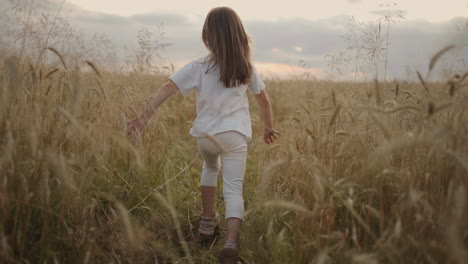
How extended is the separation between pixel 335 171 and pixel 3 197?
1.76 metres

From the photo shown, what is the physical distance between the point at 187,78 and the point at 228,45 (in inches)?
14.6

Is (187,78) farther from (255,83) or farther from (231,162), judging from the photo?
(231,162)

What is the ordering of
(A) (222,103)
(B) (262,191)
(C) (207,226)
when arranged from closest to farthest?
(B) (262,191) → (A) (222,103) → (C) (207,226)

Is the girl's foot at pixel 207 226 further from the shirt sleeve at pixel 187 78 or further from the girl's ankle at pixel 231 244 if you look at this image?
the shirt sleeve at pixel 187 78

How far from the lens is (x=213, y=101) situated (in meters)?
2.69

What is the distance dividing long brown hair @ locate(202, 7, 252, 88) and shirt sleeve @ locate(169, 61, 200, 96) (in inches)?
4.8

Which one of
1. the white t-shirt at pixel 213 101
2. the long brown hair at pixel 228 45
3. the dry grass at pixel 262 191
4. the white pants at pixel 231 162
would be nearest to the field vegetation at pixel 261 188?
the dry grass at pixel 262 191

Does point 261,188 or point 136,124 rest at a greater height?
point 136,124

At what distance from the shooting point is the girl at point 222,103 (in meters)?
2.65

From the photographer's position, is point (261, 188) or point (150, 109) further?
point (150, 109)

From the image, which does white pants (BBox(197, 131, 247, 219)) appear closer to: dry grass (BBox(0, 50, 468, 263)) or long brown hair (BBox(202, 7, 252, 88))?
dry grass (BBox(0, 50, 468, 263))

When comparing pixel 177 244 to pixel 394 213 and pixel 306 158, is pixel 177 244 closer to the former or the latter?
pixel 306 158

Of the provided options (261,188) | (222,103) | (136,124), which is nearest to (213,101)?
(222,103)

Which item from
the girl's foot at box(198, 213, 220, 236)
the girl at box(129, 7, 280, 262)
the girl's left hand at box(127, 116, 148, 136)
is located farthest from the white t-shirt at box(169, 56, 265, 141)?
the girl's foot at box(198, 213, 220, 236)
